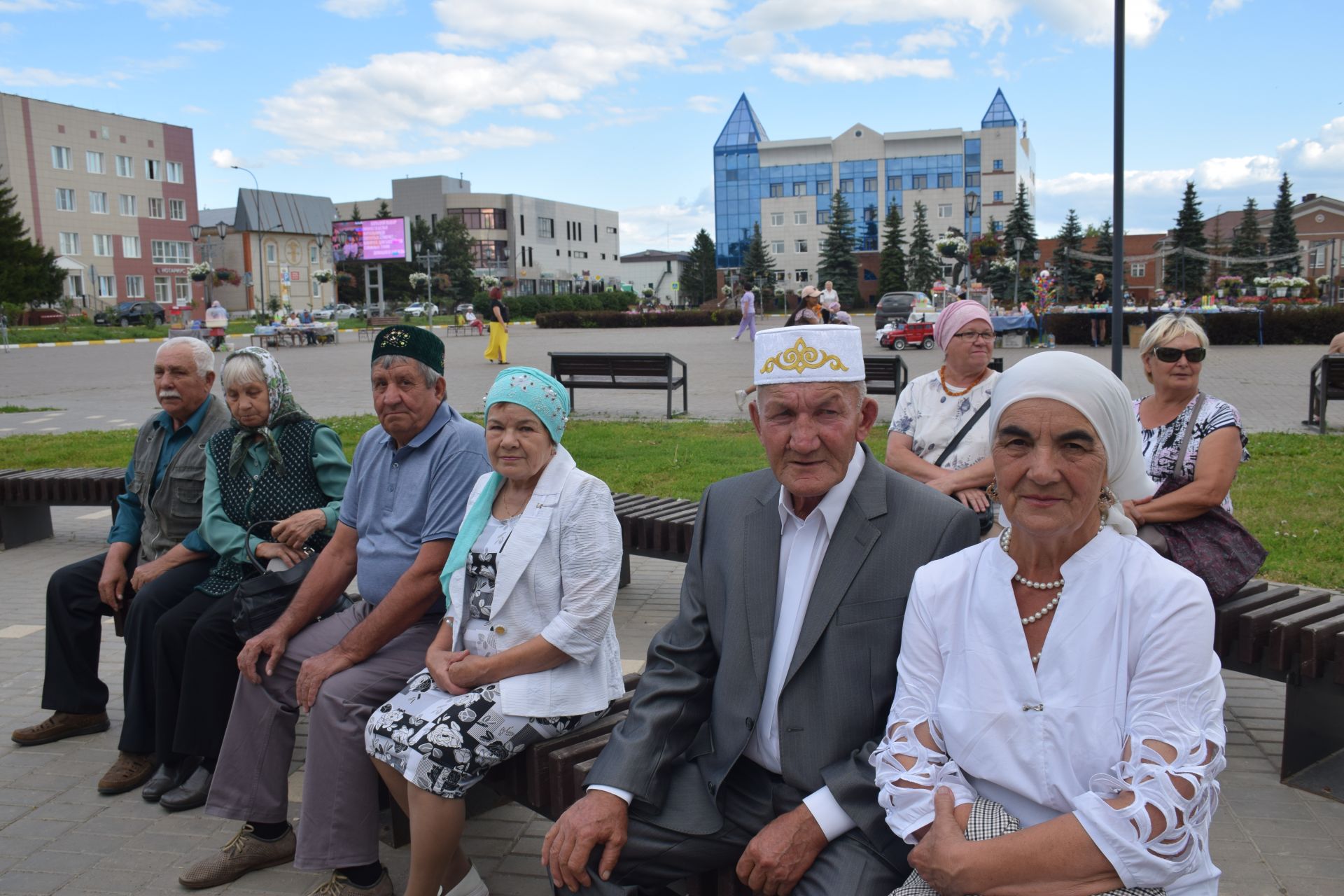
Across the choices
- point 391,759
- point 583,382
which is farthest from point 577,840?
point 583,382

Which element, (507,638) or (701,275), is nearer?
(507,638)

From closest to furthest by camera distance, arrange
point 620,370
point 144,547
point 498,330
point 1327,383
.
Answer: point 144,547 → point 1327,383 → point 620,370 → point 498,330

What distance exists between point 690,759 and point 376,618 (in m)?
1.46

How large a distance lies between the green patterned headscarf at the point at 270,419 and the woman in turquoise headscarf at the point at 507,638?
1365mm

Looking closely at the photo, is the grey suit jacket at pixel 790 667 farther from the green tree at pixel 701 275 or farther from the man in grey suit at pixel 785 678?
the green tree at pixel 701 275

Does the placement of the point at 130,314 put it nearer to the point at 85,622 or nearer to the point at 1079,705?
the point at 85,622

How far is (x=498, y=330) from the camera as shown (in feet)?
83.5

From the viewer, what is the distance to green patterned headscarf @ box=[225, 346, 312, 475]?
4328mm

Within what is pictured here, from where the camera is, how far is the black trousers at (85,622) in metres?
4.31

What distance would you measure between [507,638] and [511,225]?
111 metres

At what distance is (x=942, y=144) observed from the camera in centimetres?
9444

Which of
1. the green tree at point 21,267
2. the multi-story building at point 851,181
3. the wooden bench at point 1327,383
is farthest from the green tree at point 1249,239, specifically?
the green tree at point 21,267

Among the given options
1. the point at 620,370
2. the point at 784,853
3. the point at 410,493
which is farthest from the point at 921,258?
the point at 784,853

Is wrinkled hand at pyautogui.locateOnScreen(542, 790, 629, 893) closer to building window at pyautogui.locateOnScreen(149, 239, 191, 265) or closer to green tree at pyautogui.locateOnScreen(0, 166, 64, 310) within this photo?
green tree at pyautogui.locateOnScreen(0, 166, 64, 310)
